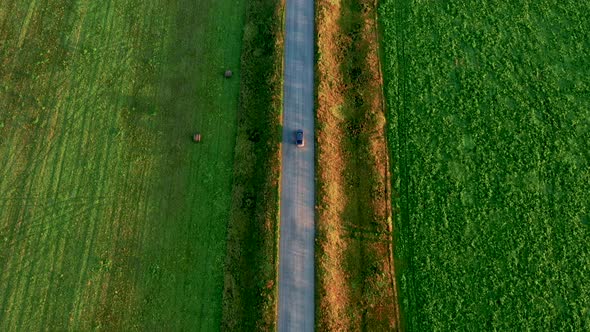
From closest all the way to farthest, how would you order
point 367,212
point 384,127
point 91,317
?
point 91,317
point 367,212
point 384,127

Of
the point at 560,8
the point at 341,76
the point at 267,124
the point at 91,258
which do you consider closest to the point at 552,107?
the point at 560,8

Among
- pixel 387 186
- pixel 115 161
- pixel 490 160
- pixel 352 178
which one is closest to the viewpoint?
pixel 387 186

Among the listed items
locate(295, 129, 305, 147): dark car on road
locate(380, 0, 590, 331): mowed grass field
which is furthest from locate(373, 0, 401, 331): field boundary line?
locate(295, 129, 305, 147): dark car on road

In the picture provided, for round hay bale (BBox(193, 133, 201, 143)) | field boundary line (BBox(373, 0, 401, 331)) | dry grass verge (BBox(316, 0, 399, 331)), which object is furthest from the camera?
round hay bale (BBox(193, 133, 201, 143))

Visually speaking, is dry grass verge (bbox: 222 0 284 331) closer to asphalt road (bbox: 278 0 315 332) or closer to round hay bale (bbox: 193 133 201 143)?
asphalt road (bbox: 278 0 315 332)

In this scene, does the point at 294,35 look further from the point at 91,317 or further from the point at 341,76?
the point at 91,317

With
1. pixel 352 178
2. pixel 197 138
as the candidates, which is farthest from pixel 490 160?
pixel 197 138

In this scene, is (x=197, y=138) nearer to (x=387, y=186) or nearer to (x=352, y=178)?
(x=352, y=178)
